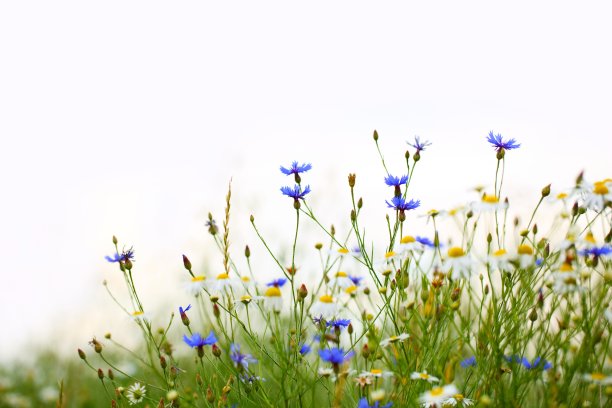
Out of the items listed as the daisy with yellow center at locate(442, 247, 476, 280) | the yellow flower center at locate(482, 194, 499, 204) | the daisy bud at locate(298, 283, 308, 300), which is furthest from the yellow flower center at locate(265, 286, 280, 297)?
the yellow flower center at locate(482, 194, 499, 204)

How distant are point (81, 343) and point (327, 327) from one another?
3.64m

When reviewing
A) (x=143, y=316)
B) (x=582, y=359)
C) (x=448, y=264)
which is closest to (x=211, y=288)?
(x=143, y=316)

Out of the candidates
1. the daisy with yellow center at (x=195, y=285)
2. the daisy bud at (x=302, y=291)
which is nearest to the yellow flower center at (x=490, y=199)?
the daisy bud at (x=302, y=291)

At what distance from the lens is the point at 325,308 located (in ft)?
8.03

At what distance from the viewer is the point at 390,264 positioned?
265 centimetres

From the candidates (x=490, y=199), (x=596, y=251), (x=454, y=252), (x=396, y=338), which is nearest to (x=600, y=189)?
(x=596, y=251)

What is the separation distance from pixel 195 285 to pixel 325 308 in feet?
1.62

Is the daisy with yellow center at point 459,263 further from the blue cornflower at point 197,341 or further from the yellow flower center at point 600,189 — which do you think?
the blue cornflower at point 197,341

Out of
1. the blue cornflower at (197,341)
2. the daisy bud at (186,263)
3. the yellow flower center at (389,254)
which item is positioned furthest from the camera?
the yellow flower center at (389,254)

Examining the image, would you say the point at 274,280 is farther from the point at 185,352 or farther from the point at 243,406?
the point at 185,352

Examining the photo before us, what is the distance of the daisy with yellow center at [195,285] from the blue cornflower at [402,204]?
32.0 inches

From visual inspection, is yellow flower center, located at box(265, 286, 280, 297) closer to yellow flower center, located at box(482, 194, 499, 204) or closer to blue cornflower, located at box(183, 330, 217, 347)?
blue cornflower, located at box(183, 330, 217, 347)

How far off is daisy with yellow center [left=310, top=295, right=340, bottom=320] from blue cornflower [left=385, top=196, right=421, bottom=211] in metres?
0.48

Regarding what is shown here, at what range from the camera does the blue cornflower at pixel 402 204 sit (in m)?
2.66
